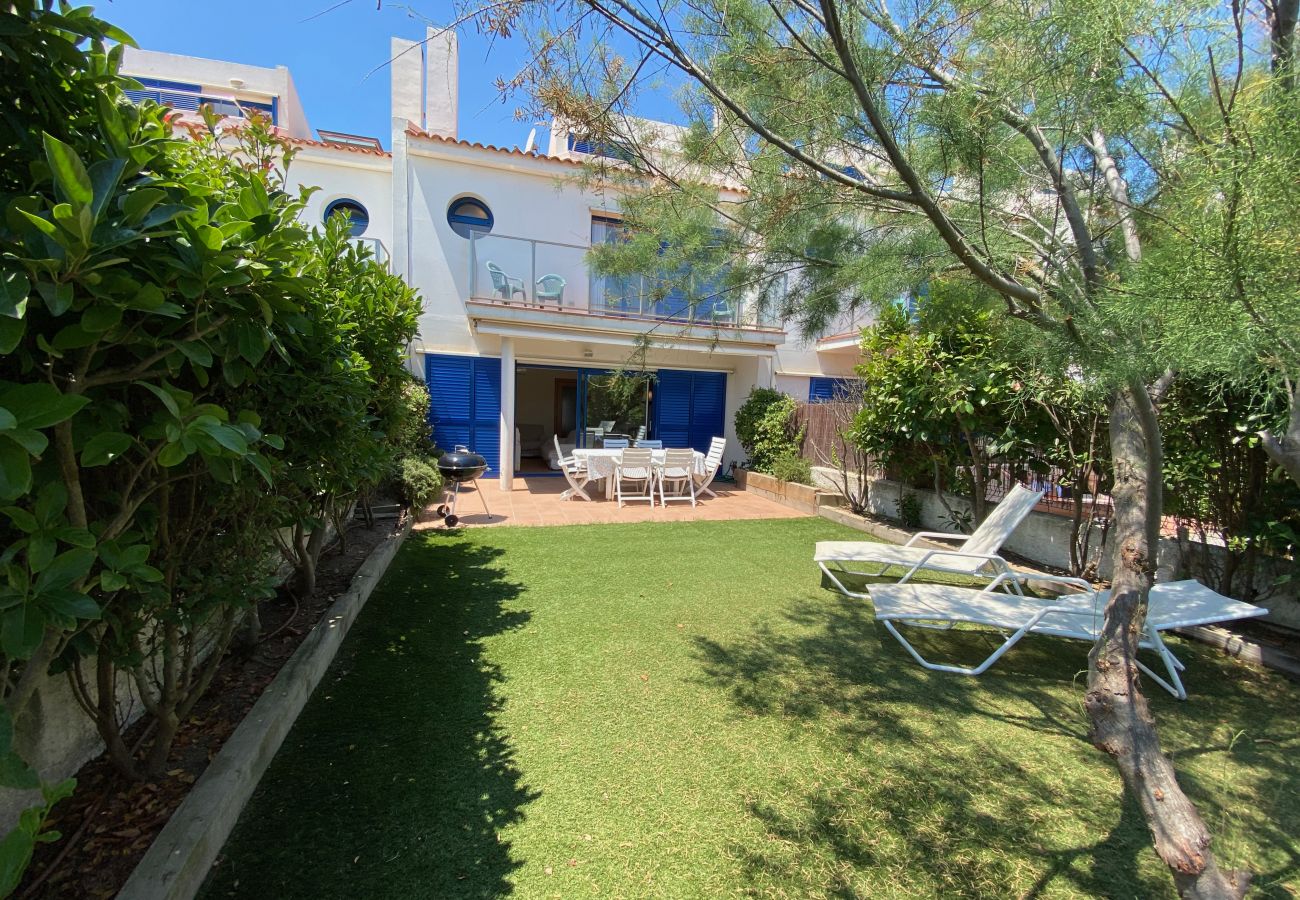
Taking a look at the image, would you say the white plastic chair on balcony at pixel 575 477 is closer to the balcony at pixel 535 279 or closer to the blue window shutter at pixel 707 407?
the balcony at pixel 535 279

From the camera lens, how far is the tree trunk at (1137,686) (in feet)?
4.08

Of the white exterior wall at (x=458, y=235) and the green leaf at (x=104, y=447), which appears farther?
the white exterior wall at (x=458, y=235)

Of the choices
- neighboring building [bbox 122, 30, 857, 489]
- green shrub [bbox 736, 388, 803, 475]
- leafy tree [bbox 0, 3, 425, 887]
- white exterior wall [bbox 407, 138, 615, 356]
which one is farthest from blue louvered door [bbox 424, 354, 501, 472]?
leafy tree [bbox 0, 3, 425, 887]

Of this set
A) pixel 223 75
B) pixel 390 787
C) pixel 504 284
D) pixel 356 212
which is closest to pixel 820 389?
pixel 504 284

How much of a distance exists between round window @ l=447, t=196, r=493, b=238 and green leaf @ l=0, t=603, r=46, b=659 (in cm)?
1093

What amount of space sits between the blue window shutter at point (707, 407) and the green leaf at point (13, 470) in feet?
41.2

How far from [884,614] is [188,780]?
13.1 feet

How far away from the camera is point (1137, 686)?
169cm

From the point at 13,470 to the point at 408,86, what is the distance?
42.0 ft

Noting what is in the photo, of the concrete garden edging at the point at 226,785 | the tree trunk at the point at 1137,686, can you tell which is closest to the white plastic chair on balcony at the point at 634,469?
the concrete garden edging at the point at 226,785

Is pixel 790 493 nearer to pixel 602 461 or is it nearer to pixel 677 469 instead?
pixel 677 469

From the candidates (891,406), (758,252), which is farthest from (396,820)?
(891,406)

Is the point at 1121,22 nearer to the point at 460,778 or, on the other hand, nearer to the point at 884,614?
the point at 884,614

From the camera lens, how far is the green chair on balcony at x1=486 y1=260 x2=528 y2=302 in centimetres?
1016
